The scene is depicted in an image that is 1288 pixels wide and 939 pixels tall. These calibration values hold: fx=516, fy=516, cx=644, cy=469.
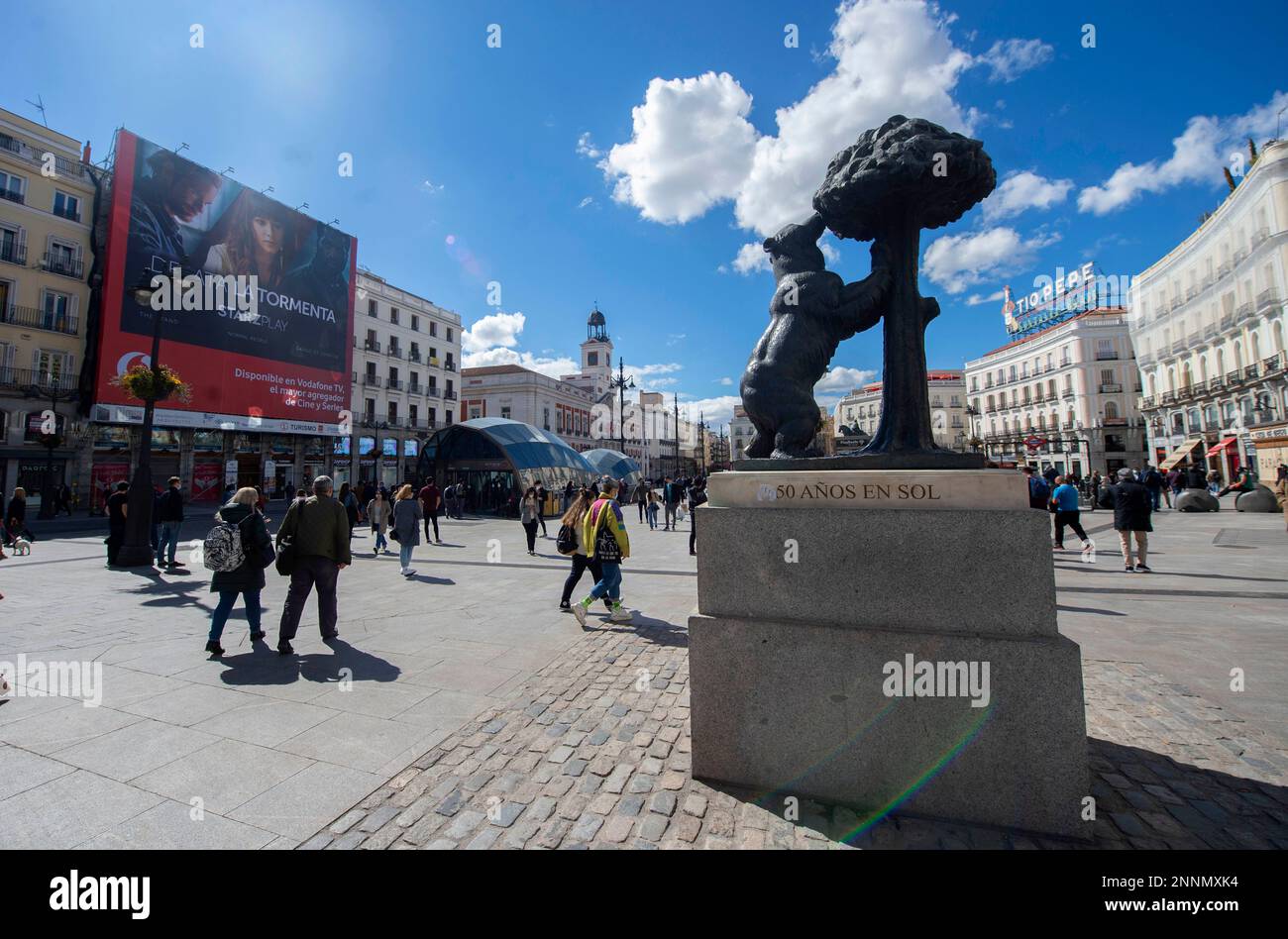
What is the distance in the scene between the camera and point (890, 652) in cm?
248

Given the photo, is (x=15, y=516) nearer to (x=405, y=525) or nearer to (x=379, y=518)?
(x=379, y=518)

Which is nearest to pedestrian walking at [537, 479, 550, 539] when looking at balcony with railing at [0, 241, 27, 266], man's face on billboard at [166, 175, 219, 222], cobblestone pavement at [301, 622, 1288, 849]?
cobblestone pavement at [301, 622, 1288, 849]

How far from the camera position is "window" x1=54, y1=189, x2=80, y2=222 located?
24859mm

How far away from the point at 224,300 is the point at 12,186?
867 centimetres

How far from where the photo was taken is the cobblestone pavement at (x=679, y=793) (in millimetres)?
Answer: 2268

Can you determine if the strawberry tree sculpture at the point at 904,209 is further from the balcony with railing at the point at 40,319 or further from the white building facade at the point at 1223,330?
the balcony with railing at the point at 40,319

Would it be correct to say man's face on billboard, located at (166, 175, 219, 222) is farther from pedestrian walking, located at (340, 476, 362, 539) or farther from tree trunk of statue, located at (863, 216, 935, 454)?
tree trunk of statue, located at (863, 216, 935, 454)

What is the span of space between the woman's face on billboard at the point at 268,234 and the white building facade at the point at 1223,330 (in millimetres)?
53278

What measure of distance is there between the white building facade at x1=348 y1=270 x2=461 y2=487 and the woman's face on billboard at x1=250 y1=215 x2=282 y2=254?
6.83 meters

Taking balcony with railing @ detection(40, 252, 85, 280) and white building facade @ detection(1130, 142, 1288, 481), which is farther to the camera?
white building facade @ detection(1130, 142, 1288, 481)

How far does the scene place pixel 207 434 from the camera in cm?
2847

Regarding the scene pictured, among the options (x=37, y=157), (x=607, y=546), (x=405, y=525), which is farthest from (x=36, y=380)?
(x=607, y=546)
